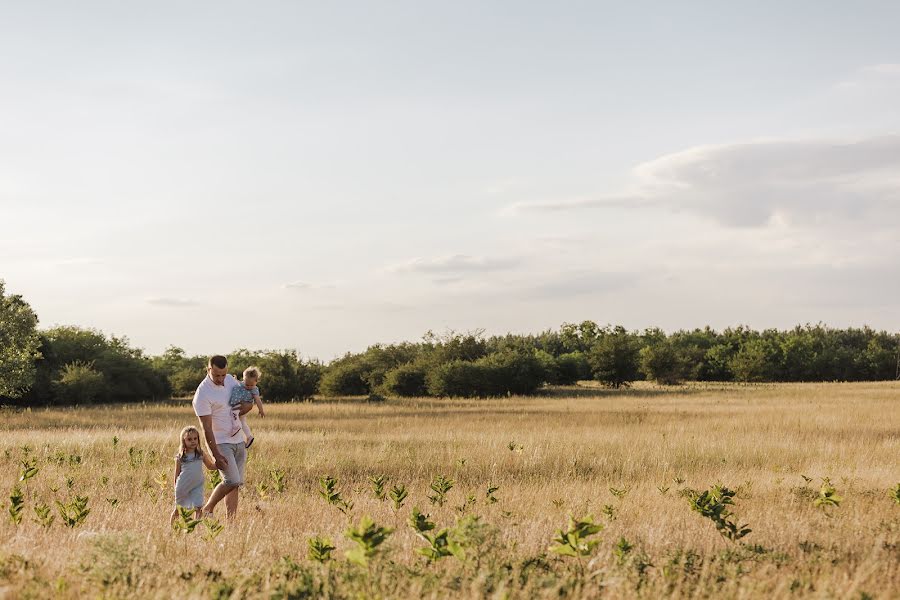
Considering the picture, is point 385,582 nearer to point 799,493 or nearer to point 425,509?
point 425,509

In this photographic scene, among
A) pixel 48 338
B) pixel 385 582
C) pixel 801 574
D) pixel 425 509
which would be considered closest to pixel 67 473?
pixel 425 509

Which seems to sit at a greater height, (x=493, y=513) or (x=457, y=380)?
(x=457, y=380)

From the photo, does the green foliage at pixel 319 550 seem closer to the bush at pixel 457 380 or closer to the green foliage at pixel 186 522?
the green foliage at pixel 186 522

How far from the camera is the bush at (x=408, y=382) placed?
4644cm

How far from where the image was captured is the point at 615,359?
5434 cm

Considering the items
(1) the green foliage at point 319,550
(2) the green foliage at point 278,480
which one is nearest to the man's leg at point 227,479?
(2) the green foliage at point 278,480

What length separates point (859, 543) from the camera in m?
8.14

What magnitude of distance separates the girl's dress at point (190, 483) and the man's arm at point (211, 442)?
197mm

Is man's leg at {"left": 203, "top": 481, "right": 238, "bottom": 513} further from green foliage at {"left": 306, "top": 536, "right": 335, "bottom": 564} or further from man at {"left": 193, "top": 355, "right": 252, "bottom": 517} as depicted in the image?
green foliage at {"left": 306, "top": 536, "right": 335, "bottom": 564}

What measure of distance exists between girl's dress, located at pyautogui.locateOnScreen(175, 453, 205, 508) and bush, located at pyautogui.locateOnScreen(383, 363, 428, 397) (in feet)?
121

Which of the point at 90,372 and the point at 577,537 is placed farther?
the point at 90,372

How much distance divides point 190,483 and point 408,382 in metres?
37.7

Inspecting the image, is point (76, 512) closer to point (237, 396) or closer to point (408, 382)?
point (237, 396)

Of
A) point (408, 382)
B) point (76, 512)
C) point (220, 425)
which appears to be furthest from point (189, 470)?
point (408, 382)
